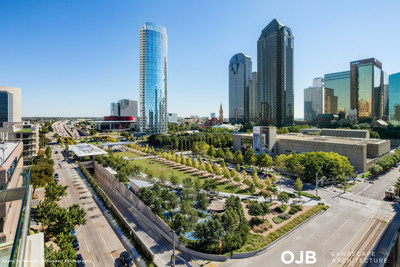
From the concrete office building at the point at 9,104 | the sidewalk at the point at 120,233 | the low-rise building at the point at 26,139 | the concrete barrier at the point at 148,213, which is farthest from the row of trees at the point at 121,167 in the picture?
the concrete office building at the point at 9,104

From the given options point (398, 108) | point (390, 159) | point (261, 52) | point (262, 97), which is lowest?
point (390, 159)

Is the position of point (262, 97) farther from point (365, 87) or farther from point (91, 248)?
point (91, 248)

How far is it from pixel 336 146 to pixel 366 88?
125 m

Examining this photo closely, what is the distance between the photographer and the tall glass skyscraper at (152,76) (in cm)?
13762

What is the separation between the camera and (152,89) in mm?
139375

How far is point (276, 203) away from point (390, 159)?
153 ft

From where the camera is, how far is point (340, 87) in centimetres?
17225

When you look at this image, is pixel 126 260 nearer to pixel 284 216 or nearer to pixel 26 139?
pixel 284 216

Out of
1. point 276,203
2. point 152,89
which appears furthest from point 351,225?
point 152,89

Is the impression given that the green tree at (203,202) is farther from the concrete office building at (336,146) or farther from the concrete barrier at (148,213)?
the concrete office building at (336,146)

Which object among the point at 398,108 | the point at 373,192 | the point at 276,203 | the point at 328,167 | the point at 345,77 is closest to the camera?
the point at 276,203

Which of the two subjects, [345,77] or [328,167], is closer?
[328,167]

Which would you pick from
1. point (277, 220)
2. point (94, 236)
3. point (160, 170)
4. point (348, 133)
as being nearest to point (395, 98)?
point (348, 133)

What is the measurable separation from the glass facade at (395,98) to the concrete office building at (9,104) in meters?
228
